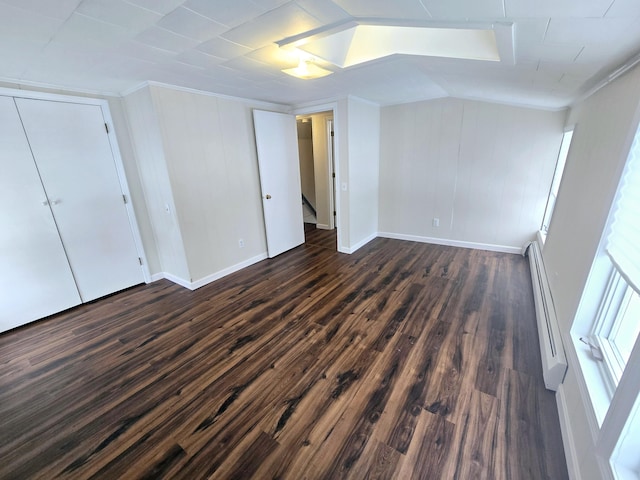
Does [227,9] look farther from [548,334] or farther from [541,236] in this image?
[541,236]

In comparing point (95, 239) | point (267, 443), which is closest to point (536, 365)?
point (267, 443)

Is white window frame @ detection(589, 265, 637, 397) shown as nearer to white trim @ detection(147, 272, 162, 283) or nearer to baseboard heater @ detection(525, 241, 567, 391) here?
baseboard heater @ detection(525, 241, 567, 391)

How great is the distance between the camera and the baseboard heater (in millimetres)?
1586

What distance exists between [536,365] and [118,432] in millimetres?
2687

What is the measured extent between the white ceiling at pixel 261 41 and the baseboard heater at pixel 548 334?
1.66 metres

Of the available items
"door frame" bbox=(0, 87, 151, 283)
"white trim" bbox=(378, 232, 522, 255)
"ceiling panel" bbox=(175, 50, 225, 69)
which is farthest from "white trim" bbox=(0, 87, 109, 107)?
"white trim" bbox=(378, 232, 522, 255)

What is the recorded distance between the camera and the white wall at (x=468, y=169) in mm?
3445

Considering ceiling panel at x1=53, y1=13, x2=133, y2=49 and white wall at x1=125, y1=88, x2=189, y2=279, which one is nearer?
ceiling panel at x1=53, y1=13, x2=133, y2=49

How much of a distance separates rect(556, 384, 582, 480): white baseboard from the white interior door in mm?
3335

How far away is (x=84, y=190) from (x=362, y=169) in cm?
346

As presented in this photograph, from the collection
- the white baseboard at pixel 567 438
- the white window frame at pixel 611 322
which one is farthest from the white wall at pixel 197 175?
the white window frame at pixel 611 322

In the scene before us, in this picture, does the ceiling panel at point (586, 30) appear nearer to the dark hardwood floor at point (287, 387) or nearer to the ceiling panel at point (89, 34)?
the dark hardwood floor at point (287, 387)

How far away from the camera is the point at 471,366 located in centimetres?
185

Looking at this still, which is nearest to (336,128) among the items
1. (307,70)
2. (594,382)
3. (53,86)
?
(307,70)
